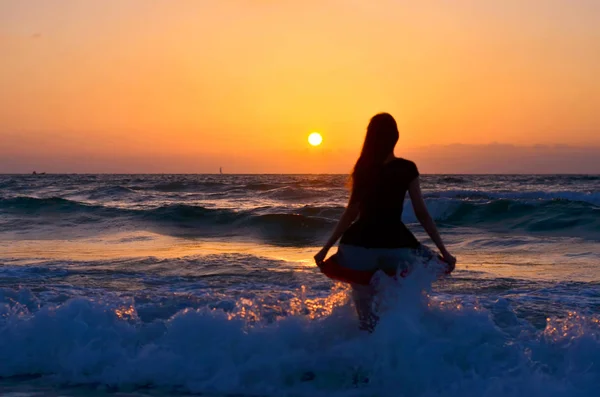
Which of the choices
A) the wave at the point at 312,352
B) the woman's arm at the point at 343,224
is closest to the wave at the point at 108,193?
the wave at the point at 312,352

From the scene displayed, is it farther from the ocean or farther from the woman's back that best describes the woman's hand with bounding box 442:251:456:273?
the woman's back

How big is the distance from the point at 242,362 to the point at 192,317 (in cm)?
70

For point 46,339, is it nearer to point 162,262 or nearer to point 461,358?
point 461,358

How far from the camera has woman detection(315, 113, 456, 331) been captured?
4.43 m

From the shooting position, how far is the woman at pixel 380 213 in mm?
4430

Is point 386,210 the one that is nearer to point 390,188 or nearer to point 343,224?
point 390,188

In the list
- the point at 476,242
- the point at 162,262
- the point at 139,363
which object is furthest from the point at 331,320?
the point at 476,242

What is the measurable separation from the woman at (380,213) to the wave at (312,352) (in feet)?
0.98

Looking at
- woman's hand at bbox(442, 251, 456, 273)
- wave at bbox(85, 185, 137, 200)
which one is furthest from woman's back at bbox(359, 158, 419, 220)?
wave at bbox(85, 185, 137, 200)

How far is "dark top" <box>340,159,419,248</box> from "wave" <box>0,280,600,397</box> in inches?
16.4

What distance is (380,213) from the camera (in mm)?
4465

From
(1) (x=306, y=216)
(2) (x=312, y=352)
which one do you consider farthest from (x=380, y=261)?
(1) (x=306, y=216)

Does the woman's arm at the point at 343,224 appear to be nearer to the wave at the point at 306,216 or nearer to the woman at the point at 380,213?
the woman at the point at 380,213

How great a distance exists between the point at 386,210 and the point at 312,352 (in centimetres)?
146
